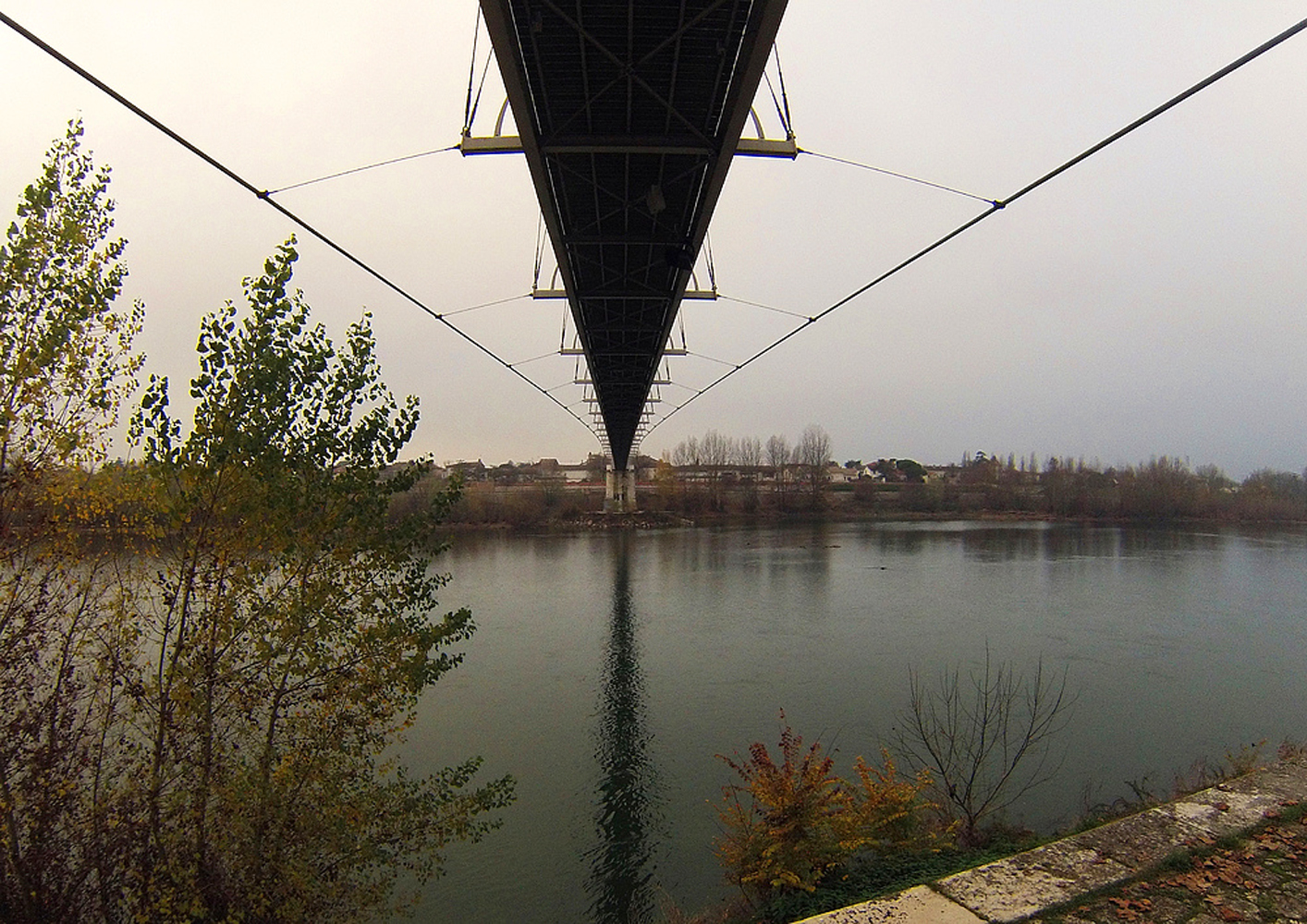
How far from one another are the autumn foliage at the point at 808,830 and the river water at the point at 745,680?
1567 mm

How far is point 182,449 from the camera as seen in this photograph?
17.0ft

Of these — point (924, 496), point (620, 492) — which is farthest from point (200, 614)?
point (924, 496)

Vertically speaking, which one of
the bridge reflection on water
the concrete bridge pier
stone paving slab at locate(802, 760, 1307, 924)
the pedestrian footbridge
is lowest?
the bridge reflection on water

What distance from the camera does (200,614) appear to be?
5.43 metres

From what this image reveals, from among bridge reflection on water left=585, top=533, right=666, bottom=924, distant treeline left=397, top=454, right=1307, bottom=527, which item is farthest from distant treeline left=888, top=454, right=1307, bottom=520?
bridge reflection on water left=585, top=533, right=666, bottom=924

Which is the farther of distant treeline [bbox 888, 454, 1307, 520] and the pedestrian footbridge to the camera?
distant treeline [bbox 888, 454, 1307, 520]

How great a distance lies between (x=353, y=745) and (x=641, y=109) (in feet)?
19.0

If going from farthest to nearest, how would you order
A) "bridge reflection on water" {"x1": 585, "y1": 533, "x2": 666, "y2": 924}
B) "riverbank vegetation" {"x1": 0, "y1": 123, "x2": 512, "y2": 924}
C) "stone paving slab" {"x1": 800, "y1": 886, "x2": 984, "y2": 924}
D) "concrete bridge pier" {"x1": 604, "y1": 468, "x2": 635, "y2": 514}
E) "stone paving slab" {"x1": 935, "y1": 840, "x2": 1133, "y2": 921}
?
"concrete bridge pier" {"x1": 604, "y1": 468, "x2": 635, "y2": 514} → "bridge reflection on water" {"x1": 585, "y1": 533, "x2": 666, "y2": 924} → "riverbank vegetation" {"x1": 0, "y1": 123, "x2": 512, "y2": 924} → "stone paving slab" {"x1": 935, "y1": 840, "x2": 1133, "y2": 921} → "stone paving slab" {"x1": 800, "y1": 886, "x2": 984, "y2": 924}

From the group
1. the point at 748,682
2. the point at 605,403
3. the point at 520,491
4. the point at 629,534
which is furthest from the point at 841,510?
the point at 748,682

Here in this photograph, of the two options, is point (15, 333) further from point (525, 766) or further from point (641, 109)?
point (525, 766)

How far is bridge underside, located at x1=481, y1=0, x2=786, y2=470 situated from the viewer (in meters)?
5.03

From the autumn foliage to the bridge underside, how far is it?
528 cm

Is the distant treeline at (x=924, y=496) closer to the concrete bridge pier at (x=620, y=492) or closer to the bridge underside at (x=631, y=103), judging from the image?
the concrete bridge pier at (x=620, y=492)

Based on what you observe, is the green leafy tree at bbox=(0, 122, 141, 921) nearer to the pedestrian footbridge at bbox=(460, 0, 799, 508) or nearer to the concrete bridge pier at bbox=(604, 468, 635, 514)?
the pedestrian footbridge at bbox=(460, 0, 799, 508)
